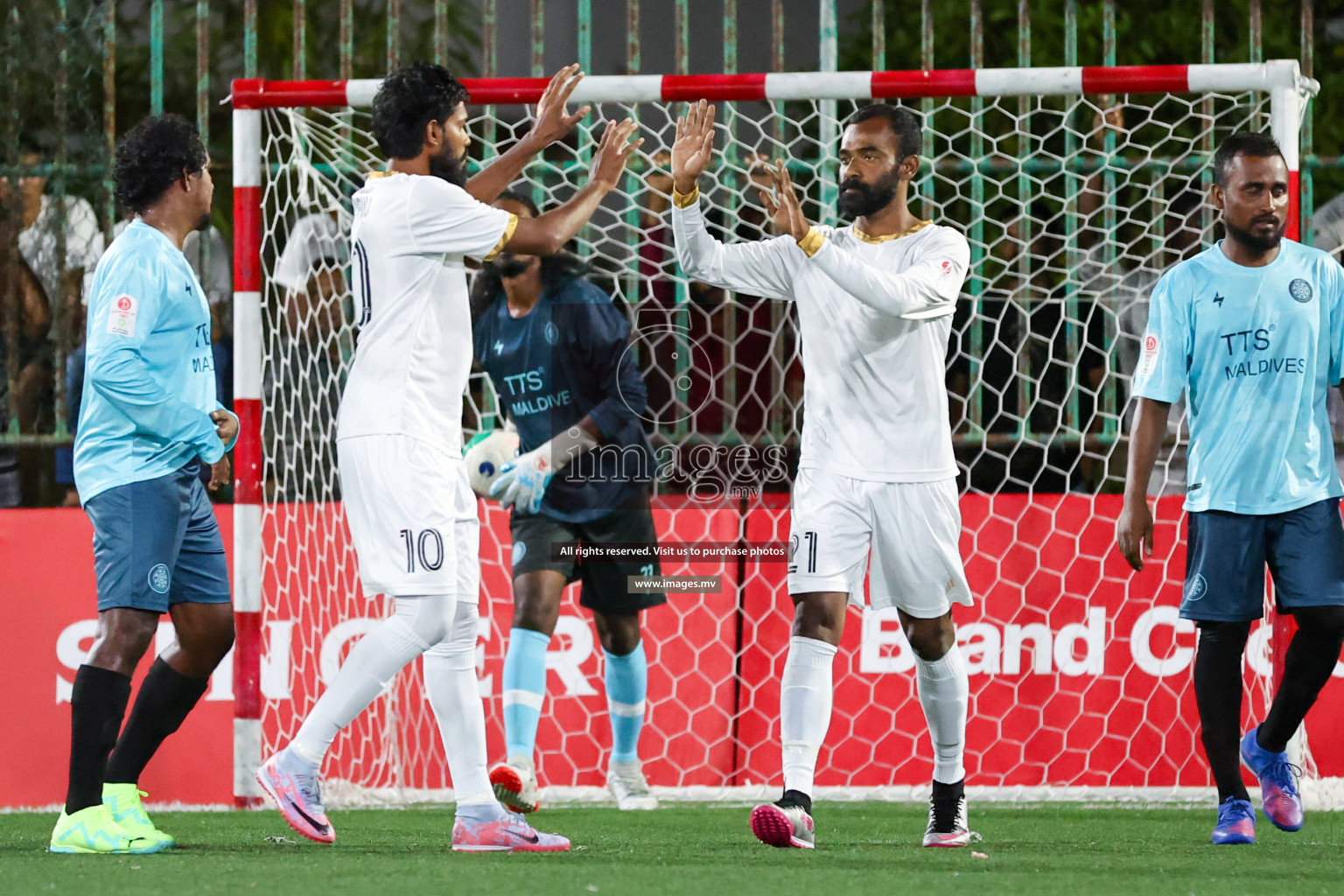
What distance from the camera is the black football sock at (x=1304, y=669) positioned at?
4.44 m

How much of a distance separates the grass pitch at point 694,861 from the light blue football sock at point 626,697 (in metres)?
0.34

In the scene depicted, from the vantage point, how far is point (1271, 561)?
4504 mm

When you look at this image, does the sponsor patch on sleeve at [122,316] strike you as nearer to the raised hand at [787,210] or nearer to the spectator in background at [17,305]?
the raised hand at [787,210]

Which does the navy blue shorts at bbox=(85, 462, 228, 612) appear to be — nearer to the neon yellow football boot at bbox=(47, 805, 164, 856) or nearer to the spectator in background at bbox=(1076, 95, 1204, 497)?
the neon yellow football boot at bbox=(47, 805, 164, 856)

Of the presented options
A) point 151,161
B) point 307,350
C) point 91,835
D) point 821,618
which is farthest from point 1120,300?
point 91,835

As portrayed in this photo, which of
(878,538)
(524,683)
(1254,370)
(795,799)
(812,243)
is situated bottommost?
(795,799)

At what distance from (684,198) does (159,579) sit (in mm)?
1680

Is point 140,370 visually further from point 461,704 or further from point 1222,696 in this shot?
point 1222,696

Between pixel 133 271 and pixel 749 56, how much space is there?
448 cm

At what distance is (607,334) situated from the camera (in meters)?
5.46

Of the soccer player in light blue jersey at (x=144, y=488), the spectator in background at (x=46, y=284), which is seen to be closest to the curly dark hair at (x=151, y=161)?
the soccer player in light blue jersey at (x=144, y=488)

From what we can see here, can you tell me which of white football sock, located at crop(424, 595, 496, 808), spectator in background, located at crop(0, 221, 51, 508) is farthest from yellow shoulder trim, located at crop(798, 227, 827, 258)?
spectator in background, located at crop(0, 221, 51, 508)

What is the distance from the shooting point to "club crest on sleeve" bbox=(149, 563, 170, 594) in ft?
13.6

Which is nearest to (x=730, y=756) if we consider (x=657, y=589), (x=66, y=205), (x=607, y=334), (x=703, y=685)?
(x=703, y=685)
